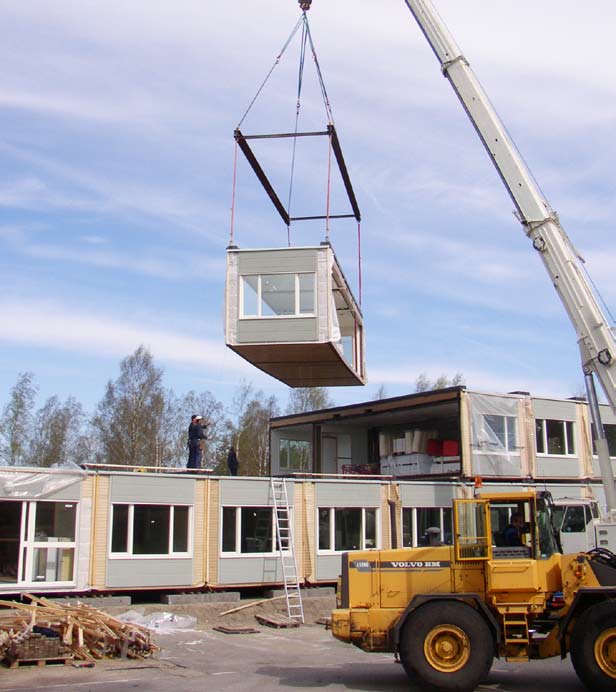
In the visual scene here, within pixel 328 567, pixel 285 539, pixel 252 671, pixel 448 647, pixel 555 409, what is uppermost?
pixel 555 409

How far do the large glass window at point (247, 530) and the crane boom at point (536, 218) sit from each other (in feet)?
32.9

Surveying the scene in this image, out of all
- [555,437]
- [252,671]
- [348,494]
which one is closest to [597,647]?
[252,671]

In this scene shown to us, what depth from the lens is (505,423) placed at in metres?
27.1

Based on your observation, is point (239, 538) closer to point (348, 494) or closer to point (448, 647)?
point (348, 494)

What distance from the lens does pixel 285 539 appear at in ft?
73.4

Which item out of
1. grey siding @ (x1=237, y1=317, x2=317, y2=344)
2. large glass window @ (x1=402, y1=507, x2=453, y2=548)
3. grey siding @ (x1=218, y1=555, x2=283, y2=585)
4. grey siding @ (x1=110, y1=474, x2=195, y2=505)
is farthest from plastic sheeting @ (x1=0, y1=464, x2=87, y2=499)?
large glass window @ (x1=402, y1=507, x2=453, y2=548)

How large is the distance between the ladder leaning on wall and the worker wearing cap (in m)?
2.20

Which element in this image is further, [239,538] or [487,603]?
[239,538]

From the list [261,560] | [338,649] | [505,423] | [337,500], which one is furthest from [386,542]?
[338,649]

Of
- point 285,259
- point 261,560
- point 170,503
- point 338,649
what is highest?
point 285,259

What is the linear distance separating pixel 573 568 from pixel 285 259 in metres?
9.34

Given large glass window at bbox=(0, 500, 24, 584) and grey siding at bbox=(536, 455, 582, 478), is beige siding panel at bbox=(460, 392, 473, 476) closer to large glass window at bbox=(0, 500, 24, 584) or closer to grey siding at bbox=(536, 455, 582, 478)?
grey siding at bbox=(536, 455, 582, 478)

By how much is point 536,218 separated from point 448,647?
31.1 ft

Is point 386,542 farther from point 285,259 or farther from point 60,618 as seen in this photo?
point 60,618
